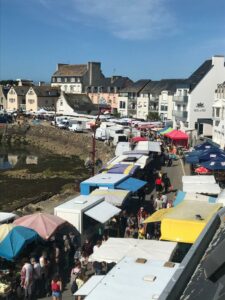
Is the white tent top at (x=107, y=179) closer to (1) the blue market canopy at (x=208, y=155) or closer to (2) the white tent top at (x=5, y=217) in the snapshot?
(2) the white tent top at (x=5, y=217)

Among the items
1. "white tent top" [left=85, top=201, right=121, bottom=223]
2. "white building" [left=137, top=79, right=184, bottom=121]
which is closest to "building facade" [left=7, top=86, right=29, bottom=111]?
"white building" [left=137, top=79, right=184, bottom=121]

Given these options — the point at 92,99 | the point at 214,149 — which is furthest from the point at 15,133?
the point at 214,149

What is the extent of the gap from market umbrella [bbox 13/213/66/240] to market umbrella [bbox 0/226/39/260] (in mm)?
837

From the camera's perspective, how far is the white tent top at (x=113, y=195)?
18900 mm

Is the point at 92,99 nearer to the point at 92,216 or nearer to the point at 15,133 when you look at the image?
the point at 15,133

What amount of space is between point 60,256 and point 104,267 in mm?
2562

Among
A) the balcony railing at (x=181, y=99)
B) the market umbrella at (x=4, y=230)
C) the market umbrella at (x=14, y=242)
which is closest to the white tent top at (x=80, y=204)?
the market umbrella at (x=14, y=242)

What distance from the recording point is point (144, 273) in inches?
377

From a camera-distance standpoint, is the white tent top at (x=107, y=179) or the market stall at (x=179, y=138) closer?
the white tent top at (x=107, y=179)

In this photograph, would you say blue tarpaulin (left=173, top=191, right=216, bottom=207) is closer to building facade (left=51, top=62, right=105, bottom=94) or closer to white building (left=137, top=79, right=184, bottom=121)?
white building (left=137, top=79, right=184, bottom=121)

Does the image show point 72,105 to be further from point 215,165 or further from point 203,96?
point 215,165

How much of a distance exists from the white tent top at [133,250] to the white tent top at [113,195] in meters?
5.64

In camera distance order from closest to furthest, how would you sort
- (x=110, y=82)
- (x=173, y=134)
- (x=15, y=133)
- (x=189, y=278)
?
(x=189, y=278), (x=173, y=134), (x=15, y=133), (x=110, y=82)

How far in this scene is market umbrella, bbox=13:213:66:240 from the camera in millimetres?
15055
